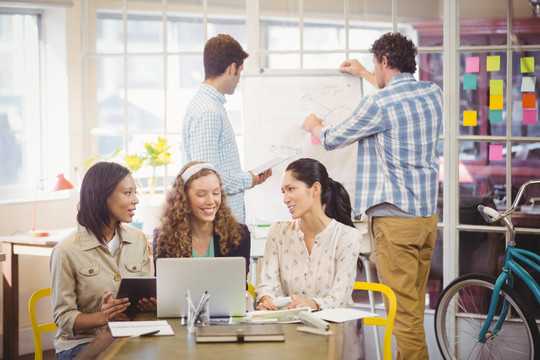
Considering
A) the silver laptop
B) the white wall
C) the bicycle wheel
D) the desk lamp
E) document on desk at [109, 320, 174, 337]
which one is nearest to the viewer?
document on desk at [109, 320, 174, 337]

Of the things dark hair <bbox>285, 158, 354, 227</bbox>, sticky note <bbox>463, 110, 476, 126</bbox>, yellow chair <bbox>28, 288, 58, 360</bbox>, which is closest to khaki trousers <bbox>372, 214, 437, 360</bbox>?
dark hair <bbox>285, 158, 354, 227</bbox>

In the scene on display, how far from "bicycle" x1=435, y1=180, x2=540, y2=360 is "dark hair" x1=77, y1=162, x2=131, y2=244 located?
1.79 m

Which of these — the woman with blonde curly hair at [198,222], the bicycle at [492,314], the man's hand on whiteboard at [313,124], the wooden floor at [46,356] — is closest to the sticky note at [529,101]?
the bicycle at [492,314]

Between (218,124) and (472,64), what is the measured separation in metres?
1.40

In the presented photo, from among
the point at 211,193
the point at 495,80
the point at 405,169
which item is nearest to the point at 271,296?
the point at 211,193

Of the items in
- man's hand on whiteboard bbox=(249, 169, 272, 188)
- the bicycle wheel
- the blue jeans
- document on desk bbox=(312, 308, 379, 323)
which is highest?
man's hand on whiteboard bbox=(249, 169, 272, 188)

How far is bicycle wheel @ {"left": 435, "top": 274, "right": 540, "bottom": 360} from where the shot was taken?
3.57 m

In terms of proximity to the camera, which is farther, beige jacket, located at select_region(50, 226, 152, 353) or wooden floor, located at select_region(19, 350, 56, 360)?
wooden floor, located at select_region(19, 350, 56, 360)

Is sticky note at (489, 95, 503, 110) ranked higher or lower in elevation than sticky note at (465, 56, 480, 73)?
lower

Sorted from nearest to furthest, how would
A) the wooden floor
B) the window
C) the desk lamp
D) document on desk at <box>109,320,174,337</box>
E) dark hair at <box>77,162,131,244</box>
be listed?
document on desk at <box>109,320,174,337</box> < dark hair at <box>77,162,131,244</box> < the desk lamp < the wooden floor < the window

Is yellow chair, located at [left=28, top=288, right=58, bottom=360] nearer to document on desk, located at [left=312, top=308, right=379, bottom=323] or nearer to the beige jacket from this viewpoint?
the beige jacket

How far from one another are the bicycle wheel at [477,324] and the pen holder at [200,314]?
1.79 m

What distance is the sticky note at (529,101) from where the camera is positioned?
3.87 m

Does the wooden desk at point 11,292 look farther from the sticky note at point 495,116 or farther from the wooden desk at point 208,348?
the sticky note at point 495,116
